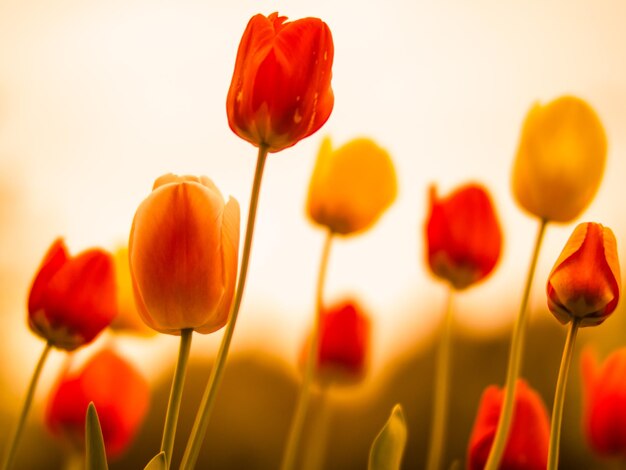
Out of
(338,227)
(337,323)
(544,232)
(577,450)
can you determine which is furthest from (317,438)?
(577,450)

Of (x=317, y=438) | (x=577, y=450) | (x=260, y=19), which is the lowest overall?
(x=577, y=450)

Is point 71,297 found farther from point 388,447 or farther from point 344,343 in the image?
point 344,343

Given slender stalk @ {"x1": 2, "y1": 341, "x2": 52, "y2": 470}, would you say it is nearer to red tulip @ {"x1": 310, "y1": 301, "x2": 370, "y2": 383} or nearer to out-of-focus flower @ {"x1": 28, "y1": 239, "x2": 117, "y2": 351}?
out-of-focus flower @ {"x1": 28, "y1": 239, "x2": 117, "y2": 351}

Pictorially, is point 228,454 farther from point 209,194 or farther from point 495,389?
point 209,194

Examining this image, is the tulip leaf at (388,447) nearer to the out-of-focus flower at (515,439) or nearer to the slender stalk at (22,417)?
the out-of-focus flower at (515,439)

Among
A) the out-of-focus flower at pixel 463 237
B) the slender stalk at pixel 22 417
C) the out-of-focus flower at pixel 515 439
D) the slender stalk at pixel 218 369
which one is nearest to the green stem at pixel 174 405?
the slender stalk at pixel 218 369

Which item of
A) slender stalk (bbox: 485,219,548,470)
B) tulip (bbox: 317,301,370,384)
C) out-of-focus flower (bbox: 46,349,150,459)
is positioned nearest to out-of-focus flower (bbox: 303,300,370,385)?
tulip (bbox: 317,301,370,384)
